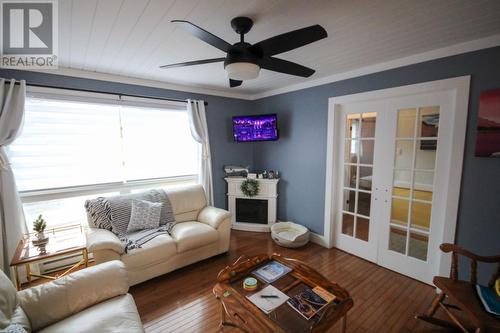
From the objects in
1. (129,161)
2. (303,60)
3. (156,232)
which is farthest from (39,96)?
(303,60)

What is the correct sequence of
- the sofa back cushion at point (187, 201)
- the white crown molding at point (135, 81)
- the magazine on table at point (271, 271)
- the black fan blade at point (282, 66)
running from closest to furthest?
1. the black fan blade at point (282, 66)
2. the magazine on table at point (271, 271)
3. the white crown molding at point (135, 81)
4. the sofa back cushion at point (187, 201)

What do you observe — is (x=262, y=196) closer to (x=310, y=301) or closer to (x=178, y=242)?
(x=178, y=242)

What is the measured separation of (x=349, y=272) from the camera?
2645 mm

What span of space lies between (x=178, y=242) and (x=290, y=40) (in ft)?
7.45

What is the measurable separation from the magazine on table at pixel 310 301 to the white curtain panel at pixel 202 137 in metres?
2.46

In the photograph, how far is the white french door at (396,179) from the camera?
2279 millimetres

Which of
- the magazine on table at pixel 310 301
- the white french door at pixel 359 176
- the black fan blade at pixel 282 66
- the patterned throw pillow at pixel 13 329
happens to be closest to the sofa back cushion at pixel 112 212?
the patterned throw pillow at pixel 13 329

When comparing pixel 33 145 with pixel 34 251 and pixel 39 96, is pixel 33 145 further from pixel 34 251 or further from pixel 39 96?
pixel 34 251

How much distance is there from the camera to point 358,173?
9.72ft

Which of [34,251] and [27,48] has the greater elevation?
[27,48]

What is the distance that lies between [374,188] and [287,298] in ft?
6.30

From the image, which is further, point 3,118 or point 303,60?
point 303,60

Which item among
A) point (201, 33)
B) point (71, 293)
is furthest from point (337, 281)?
point (201, 33)

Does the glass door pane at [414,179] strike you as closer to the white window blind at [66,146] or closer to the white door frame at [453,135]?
the white door frame at [453,135]
